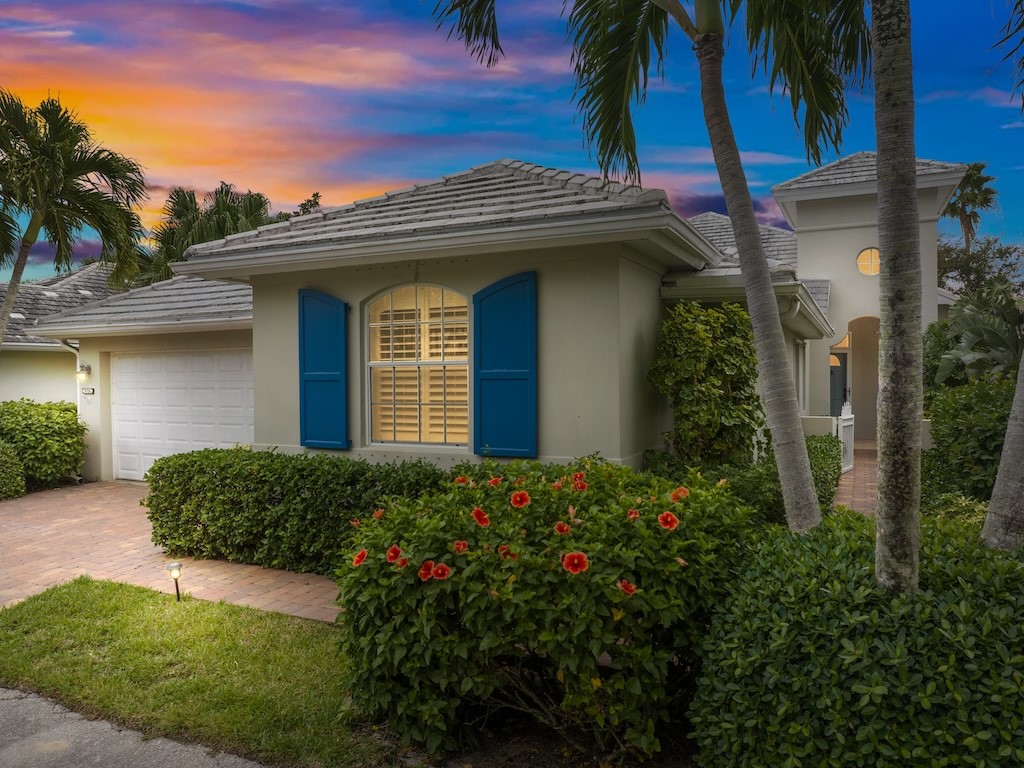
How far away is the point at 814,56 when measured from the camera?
17.3 feet

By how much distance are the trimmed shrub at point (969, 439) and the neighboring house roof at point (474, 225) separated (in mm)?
2917

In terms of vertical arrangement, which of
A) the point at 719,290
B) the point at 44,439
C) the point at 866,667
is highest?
the point at 719,290

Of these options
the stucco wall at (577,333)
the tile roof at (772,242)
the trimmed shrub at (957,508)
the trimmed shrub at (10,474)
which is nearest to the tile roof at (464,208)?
the stucco wall at (577,333)

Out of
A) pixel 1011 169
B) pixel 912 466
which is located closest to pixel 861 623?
pixel 912 466

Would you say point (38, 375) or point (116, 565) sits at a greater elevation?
point (38, 375)

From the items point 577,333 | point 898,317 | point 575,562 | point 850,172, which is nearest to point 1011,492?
point 898,317

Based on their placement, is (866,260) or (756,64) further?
(866,260)

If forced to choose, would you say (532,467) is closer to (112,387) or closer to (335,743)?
(335,743)

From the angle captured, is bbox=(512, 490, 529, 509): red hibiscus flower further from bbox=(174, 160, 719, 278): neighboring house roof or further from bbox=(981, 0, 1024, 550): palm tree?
bbox=(174, 160, 719, 278): neighboring house roof

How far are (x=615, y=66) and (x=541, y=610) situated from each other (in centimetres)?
480

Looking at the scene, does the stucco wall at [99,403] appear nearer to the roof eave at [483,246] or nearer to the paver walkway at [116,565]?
the paver walkway at [116,565]

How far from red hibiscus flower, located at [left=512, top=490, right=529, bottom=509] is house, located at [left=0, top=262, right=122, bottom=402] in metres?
12.7

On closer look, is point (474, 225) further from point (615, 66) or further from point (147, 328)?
point (147, 328)

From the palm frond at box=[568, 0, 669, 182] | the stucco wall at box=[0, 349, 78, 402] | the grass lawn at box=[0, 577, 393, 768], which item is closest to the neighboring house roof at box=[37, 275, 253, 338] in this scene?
the stucco wall at box=[0, 349, 78, 402]
